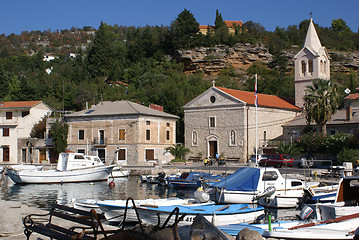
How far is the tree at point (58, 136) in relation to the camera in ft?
174

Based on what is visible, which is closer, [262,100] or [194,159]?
[262,100]

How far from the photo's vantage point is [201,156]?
5400 centimetres

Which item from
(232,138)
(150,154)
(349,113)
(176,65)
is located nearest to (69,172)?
(150,154)

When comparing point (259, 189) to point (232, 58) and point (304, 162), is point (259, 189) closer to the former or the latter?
point (304, 162)

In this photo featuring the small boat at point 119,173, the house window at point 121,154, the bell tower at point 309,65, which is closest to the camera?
the small boat at point 119,173

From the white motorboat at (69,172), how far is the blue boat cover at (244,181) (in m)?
18.5

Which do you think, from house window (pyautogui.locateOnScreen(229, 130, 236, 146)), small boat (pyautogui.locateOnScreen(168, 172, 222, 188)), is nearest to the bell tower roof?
house window (pyautogui.locateOnScreen(229, 130, 236, 146))

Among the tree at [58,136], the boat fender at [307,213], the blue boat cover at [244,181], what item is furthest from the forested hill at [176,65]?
the boat fender at [307,213]

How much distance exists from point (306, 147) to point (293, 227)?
3534 cm

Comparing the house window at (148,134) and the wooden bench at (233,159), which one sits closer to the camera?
the wooden bench at (233,159)

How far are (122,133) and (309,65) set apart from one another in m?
27.7

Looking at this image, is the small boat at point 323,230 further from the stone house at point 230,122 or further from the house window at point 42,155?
the house window at point 42,155

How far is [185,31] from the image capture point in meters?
110

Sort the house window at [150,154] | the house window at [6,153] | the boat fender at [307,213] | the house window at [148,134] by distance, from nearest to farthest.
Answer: the boat fender at [307,213]
the house window at [150,154]
the house window at [148,134]
the house window at [6,153]
